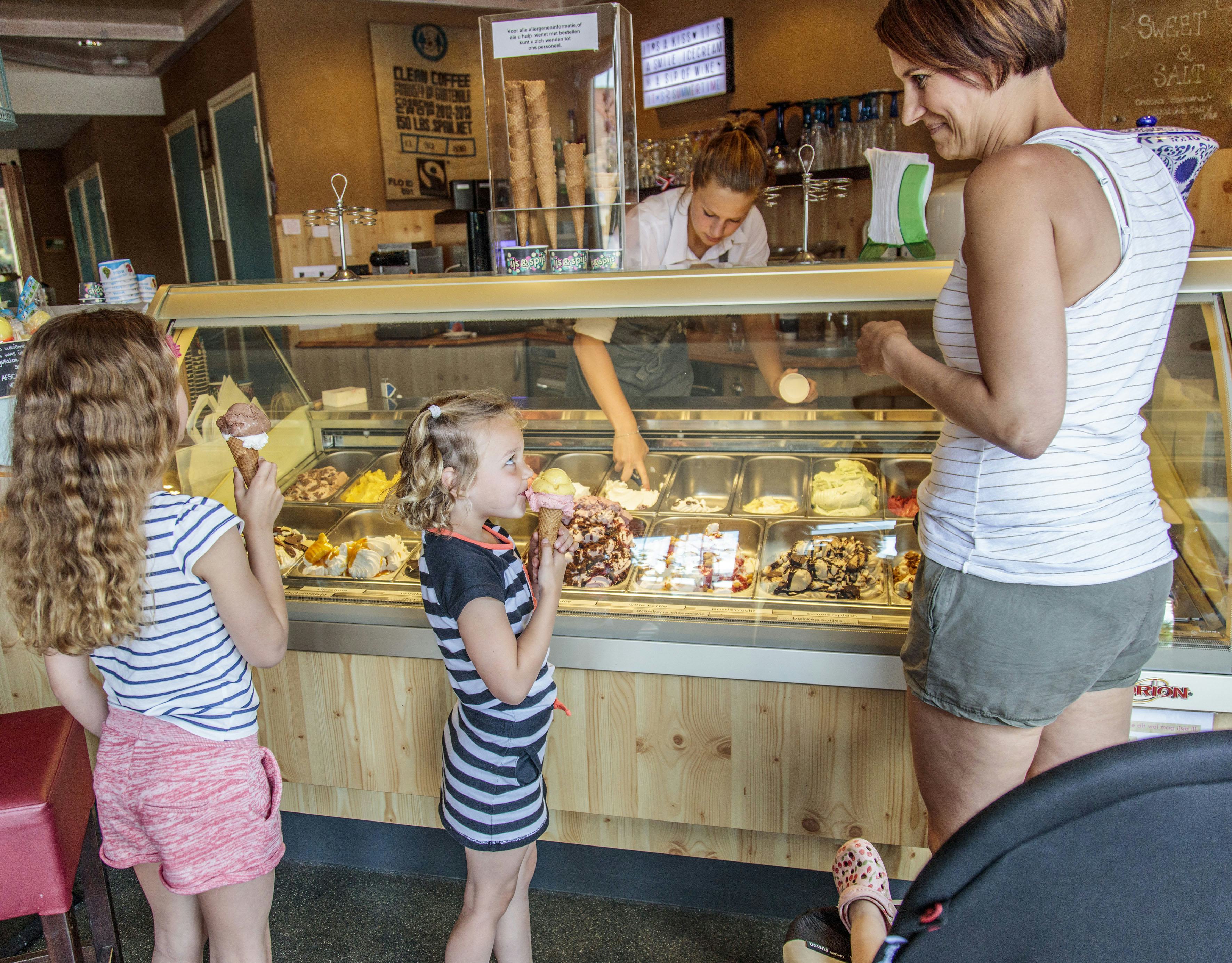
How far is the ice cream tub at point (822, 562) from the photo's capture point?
1.98 metres

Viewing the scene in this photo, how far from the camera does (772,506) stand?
7.75 feet

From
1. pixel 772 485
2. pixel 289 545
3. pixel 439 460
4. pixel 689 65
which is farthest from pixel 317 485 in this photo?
pixel 689 65

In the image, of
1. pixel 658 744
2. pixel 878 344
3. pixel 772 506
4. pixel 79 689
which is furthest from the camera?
pixel 772 506

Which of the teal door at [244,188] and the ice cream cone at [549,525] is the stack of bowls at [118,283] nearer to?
the ice cream cone at [549,525]

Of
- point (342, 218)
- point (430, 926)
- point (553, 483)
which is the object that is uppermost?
point (342, 218)

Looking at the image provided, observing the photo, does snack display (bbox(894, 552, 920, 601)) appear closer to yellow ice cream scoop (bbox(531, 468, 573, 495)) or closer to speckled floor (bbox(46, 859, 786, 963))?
yellow ice cream scoop (bbox(531, 468, 573, 495))

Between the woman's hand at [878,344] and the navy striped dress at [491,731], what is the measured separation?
73 cm

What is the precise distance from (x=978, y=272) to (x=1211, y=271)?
79 cm

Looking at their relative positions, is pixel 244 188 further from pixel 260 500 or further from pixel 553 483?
pixel 260 500

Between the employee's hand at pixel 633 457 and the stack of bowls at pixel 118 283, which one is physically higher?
the stack of bowls at pixel 118 283

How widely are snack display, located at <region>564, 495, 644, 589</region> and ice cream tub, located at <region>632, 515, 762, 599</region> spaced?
0.04 m

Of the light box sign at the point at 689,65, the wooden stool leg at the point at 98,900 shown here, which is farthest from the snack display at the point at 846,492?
the light box sign at the point at 689,65

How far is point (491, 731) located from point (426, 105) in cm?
721

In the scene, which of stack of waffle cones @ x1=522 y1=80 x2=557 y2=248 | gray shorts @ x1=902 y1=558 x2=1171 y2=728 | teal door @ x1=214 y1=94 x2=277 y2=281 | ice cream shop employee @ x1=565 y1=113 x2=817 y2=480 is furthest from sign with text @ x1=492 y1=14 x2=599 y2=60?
teal door @ x1=214 y1=94 x2=277 y2=281
